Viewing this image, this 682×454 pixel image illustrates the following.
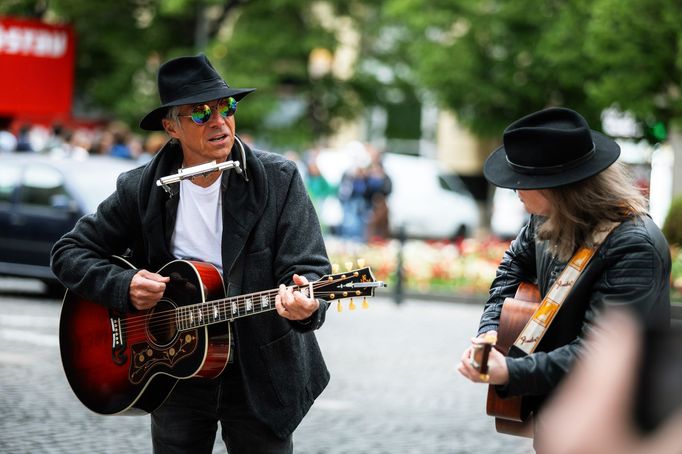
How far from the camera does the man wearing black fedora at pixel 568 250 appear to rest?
3484 mm

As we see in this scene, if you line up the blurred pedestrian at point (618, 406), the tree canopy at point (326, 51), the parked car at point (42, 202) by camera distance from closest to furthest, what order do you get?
the blurred pedestrian at point (618, 406) → the parked car at point (42, 202) → the tree canopy at point (326, 51)

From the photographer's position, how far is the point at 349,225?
22.6 m

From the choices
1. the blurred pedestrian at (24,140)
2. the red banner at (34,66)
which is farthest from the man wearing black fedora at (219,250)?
the red banner at (34,66)

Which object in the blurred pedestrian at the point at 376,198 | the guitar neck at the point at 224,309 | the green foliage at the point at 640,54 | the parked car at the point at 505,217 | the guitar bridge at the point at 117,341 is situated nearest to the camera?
the guitar neck at the point at 224,309

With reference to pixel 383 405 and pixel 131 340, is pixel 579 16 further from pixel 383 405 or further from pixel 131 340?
pixel 131 340

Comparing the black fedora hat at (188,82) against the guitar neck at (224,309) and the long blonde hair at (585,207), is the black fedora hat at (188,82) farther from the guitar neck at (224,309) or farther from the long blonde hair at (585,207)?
the long blonde hair at (585,207)

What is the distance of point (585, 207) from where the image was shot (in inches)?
143

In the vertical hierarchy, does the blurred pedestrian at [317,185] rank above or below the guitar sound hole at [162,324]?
below

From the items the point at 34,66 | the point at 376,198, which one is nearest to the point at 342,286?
the point at 376,198

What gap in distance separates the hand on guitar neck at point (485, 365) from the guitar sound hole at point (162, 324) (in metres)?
1.21

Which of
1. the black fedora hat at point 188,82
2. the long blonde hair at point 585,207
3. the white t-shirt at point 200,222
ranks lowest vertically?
the white t-shirt at point 200,222

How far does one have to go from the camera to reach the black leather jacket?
3.47 m

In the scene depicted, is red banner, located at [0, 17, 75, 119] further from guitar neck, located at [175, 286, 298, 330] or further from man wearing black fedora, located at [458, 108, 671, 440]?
man wearing black fedora, located at [458, 108, 671, 440]

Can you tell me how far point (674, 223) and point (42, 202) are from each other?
8.55m
